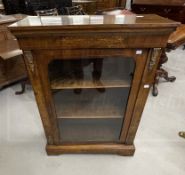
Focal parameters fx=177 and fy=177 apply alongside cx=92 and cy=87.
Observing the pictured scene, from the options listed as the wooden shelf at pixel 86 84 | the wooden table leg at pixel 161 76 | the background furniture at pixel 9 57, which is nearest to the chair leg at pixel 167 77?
the wooden table leg at pixel 161 76

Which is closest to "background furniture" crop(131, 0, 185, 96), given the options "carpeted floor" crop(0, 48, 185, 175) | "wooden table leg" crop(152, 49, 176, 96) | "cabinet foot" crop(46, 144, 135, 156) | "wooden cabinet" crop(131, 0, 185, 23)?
"wooden cabinet" crop(131, 0, 185, 23)

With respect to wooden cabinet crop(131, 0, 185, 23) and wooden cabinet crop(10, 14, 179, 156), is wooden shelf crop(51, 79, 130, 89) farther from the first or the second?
wooden cabinet crop(131, 0, 185, 23)

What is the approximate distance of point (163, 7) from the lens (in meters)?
3.01

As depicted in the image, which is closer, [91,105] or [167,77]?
[91,105]

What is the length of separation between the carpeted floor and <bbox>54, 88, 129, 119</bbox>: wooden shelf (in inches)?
16.1

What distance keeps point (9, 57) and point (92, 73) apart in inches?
46.3

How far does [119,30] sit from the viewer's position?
32.1 inches

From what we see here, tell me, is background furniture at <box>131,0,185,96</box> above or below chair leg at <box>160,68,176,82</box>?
above

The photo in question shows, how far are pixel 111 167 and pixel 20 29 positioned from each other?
119 cm

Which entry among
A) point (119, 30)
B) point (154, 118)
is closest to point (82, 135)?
point (154, 118)

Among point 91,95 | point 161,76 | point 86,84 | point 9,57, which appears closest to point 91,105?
point 91,95

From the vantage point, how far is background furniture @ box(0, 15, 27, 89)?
1.94 meters

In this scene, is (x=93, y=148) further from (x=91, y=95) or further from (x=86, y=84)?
(x=86, y=84)

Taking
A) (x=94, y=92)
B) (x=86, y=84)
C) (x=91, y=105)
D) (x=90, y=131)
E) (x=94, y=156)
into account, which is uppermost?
(x=86, y=84)
